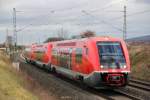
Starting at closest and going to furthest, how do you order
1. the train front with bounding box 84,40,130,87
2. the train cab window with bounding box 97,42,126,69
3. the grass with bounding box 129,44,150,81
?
the train front with bounding box 84,40,130,87
the train cab window with bounding box 97,42,126,69
the grass with bounding box 129,44,150,81

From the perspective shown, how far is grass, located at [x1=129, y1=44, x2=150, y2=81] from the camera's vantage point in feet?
131

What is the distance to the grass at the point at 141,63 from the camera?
1574 inches

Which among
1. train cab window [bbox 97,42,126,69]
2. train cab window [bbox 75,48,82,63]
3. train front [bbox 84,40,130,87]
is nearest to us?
train front [bbox 84,40,130,87]

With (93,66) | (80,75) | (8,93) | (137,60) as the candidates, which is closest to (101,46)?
(93,66)

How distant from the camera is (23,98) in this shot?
60.3ft

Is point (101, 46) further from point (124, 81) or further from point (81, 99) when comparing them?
point (81, 99)

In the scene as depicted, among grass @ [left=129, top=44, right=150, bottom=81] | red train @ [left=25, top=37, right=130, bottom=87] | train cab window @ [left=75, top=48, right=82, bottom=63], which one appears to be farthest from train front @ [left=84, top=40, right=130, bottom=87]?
grass @ [left=129, top=44, right=150, bottom=81]

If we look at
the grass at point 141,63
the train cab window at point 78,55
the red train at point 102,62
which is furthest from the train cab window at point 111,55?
the grass at point 141,63

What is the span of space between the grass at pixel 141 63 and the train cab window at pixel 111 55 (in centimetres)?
1154

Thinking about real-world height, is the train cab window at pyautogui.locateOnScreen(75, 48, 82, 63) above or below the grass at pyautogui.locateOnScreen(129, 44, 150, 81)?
above

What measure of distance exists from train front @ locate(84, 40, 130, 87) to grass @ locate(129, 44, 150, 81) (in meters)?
11.6

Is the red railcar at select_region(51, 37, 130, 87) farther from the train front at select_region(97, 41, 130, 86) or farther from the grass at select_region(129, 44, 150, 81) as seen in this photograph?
the grass at select_region(129, 44, 150, 81)

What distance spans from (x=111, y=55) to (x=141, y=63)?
19.7 meters

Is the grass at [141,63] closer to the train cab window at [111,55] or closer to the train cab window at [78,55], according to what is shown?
the train cab window at [78,55]
